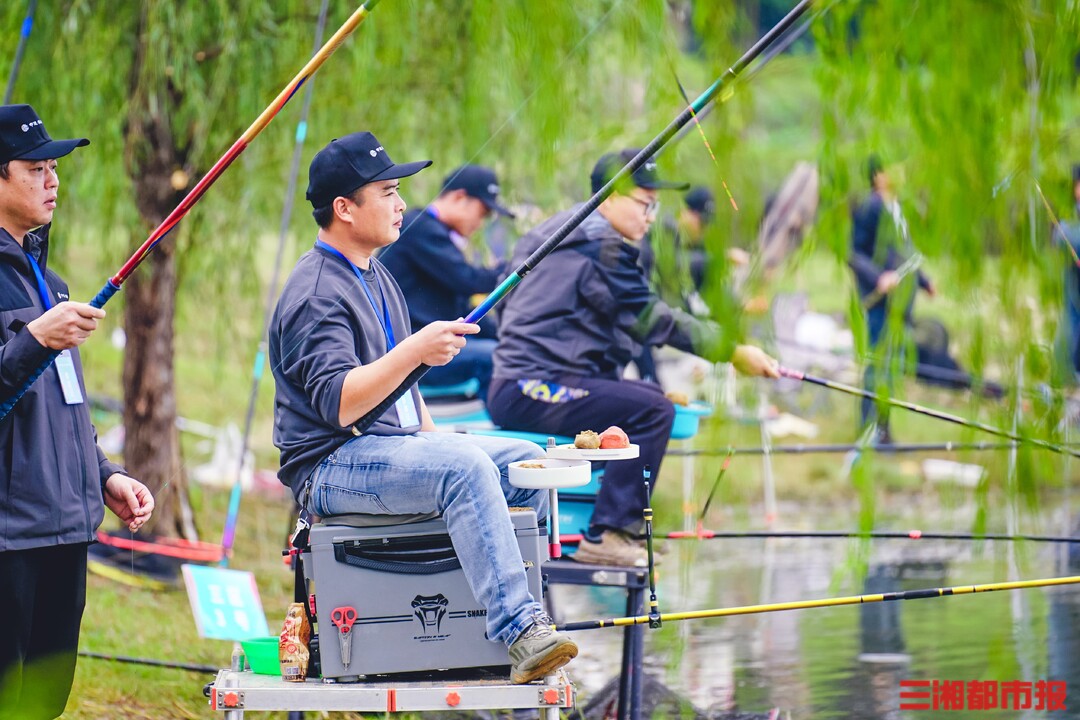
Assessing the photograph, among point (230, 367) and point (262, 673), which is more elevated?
point (230, 367)

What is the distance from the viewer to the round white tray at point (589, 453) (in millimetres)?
4195

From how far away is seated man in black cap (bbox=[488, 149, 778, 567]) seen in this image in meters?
5.07

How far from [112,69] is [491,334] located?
236 centimetres

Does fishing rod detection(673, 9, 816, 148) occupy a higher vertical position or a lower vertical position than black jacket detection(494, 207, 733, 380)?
lower

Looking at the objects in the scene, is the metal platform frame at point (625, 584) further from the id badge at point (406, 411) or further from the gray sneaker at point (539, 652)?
the gray sneaker at point (539, 652)

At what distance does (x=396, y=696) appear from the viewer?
12.3 ft

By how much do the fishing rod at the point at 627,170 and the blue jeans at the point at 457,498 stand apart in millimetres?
113

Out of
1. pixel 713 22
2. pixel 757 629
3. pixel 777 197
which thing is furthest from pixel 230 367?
pixel 713 22

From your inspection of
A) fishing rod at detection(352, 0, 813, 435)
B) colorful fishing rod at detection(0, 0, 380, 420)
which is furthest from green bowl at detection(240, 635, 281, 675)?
colorful fishing rod at detection(0, 0, 380, 420)

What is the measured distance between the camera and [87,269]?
11031 millimetres

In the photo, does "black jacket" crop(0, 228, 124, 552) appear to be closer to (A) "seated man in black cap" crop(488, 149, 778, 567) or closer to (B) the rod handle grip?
(B) the rod handle grip

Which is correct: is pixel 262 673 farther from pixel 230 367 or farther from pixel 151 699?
pixel 230 367

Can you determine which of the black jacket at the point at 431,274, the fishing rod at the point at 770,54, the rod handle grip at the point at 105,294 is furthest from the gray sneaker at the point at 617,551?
the fishing rod at the point at 770,54

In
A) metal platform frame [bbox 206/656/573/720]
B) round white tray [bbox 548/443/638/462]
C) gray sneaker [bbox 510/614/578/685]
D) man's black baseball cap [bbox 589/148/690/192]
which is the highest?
man's black baseball cap [bbox 589/148/690/192]
